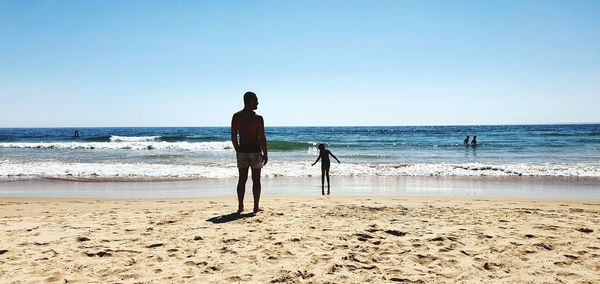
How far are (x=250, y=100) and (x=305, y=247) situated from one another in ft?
8.82

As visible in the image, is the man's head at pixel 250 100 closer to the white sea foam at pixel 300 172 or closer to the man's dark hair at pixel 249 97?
the man's dark hair at pixel 249 97

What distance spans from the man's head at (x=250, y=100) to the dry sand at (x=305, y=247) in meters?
1.77

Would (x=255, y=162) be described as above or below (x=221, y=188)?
above

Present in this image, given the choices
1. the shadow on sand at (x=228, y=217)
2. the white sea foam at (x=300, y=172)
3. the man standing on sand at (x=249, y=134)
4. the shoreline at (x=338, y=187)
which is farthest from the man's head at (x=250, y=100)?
the white sea foam at (x=300, y=172)

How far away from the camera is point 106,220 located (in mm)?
6148

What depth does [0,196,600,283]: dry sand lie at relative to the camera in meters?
3.83

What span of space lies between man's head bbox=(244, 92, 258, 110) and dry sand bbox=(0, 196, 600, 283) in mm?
1767

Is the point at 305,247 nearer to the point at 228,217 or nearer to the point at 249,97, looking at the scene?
the point at 228,217

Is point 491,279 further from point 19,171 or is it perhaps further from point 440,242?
point 19,171

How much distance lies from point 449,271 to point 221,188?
28.9 ft

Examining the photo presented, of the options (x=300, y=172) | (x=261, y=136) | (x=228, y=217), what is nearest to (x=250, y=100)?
(x=261, y=136)

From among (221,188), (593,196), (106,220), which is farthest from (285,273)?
(593,196)

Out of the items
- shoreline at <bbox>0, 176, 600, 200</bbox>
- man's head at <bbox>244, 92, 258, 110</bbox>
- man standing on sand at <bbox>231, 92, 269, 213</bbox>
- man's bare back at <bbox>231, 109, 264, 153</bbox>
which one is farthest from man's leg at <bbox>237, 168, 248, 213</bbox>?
shoreline at <bbox>0, 176, 600, 200</bbox>

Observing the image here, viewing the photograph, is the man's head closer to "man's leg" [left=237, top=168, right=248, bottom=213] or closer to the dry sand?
"man's leg" [left=237, top=168, right=248, bottom=213]
